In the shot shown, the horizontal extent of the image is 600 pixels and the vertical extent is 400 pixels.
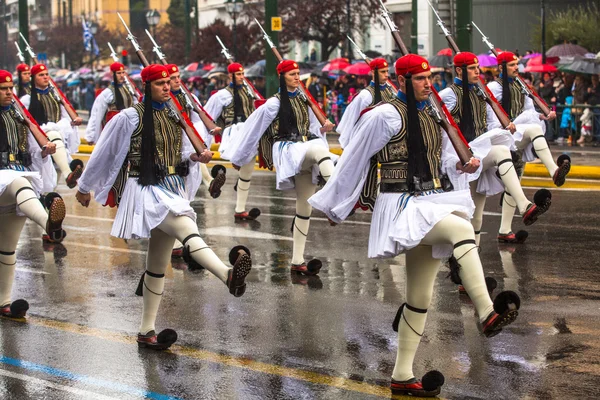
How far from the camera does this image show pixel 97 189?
909cm

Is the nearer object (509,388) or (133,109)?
(509,388)

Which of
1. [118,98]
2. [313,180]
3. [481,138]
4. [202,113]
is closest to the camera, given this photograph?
[481,138]

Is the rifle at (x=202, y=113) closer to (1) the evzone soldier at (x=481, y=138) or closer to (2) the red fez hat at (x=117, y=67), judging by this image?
(2) the red fez hat at (x=117, y=67)

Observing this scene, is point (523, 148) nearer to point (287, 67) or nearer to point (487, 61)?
point (287, 67)

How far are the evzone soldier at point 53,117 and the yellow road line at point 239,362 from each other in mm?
5289

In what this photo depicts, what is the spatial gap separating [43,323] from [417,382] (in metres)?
3.72

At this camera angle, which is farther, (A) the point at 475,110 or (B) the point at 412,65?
(A) the point at 475,110

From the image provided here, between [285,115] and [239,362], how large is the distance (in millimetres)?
4672

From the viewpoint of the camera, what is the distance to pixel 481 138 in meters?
11.5

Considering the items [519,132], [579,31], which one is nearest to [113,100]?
[519,132]

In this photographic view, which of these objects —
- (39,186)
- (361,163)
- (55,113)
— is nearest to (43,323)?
(39,186)

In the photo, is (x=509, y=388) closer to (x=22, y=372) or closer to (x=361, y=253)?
(x=22, y=372)

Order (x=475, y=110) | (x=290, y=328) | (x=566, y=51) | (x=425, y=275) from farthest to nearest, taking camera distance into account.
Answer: (x=566, y=51) → (x=475, y=110) → (x=290, y=328) → (x=425, y=275)

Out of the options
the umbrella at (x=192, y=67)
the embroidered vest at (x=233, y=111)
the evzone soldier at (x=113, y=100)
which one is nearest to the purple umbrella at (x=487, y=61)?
the embroidered vest at (x=233, y=111)
